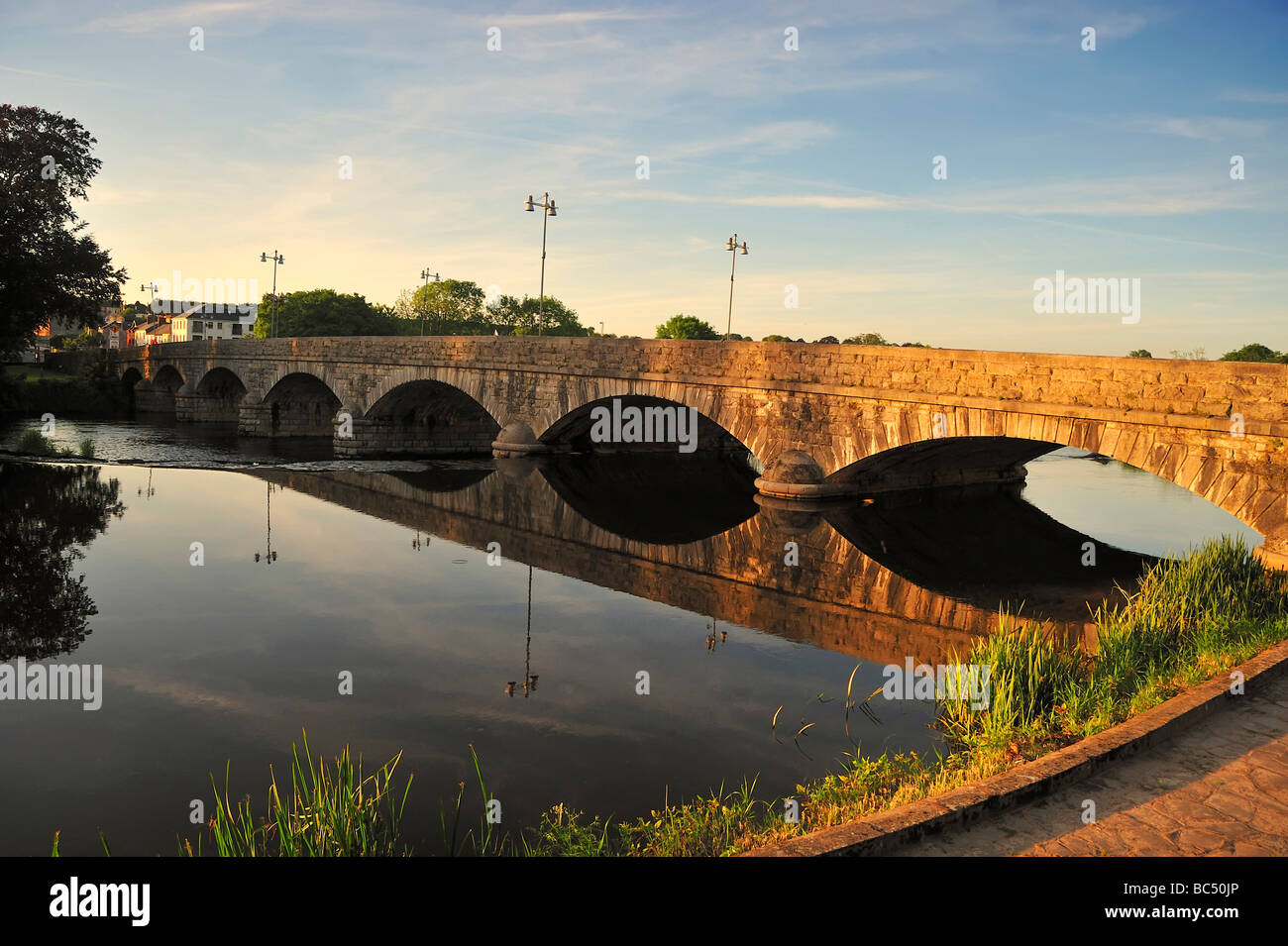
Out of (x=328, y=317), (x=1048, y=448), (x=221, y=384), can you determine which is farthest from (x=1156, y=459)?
(x=328, y=317)

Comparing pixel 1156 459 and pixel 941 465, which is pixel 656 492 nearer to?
pixel 941 465

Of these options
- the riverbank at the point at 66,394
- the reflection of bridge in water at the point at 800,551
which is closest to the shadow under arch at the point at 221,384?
the riverbank at the point at 66,394

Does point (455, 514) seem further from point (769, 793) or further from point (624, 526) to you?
point (769, 793)

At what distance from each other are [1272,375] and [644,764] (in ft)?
38.3

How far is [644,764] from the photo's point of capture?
733 centimetres

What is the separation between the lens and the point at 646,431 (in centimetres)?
3388

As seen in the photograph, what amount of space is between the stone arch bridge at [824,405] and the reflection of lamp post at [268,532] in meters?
9.32

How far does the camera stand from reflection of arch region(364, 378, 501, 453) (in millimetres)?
34750

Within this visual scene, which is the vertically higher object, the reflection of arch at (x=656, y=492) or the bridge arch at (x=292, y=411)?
the bridge arch at (x=292, y=411)

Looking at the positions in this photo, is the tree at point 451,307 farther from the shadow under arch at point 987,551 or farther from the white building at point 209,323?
the shadow under arch at point 987,551

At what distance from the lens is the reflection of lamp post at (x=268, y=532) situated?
14945mm

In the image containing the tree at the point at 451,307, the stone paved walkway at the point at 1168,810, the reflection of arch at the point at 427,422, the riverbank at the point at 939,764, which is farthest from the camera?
the tree at the point at 451,307

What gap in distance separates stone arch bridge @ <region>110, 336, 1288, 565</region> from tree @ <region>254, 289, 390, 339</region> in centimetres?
3774
